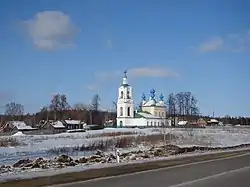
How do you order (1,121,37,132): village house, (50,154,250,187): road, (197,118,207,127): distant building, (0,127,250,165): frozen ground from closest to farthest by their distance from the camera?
(50,154,250,187): road < (0,127,250,165): frozen ground < (1,121,37,132): village house < (197,118,207,127): distant building

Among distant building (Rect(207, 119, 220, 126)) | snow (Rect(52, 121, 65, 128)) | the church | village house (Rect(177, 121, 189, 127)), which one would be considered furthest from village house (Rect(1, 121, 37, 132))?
distant building (Rect(207, 119, 220, 126))

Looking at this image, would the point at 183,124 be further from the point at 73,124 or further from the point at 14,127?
the point at 14,127

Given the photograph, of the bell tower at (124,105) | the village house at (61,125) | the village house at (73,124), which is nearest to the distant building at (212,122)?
the bell tower at (124,105)

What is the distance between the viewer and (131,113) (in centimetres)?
13750

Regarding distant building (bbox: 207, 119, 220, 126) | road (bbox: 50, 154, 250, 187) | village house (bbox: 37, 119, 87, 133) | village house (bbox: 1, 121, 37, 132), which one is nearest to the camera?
road (bbox: 50, 154, 250, 187)

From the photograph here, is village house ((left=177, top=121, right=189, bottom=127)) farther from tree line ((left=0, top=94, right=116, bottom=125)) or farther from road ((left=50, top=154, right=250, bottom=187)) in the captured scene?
road ((left=50, top=154, right=250, bottom=187))

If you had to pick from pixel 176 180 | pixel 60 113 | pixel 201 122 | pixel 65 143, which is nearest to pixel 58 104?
pixel 60 113

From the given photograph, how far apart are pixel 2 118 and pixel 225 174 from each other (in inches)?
5122

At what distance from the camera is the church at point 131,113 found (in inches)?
5359

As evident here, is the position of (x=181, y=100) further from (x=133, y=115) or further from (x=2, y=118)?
(x=2, y=118)

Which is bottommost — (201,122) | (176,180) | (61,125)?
(176,180)

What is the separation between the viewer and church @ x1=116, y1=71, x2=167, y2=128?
136m

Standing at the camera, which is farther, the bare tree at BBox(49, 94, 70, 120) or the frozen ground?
the bare tree at BBox(49, 94, 70, 120)

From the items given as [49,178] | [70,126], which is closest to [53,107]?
[70,126]
